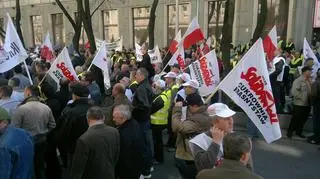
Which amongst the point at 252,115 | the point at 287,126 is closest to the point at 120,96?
the point at 252,115

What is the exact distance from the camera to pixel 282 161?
6.92m

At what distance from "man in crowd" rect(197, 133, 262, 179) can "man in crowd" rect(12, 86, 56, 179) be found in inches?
122

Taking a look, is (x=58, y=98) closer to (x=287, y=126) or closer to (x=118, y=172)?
(x=118, y=172)

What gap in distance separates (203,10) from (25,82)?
50.4ft

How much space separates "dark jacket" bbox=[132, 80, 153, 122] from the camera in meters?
6.09

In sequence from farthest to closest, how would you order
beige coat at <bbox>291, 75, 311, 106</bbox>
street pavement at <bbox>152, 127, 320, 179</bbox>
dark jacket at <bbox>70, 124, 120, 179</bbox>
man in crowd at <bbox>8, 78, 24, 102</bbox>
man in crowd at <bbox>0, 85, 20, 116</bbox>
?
beige coat at <bbox>291, 75, 311, 106</bbox>
street pavement at <bbox>152, 127, 320, 179</bbox>
man in crowd at <bbox>8, 78, 24, 102</bbox>
man in crowd at <bbox>0, 85, 20, 116</bbox>
dark jacket at <bbox>70, 124, 120, 179</bbox>

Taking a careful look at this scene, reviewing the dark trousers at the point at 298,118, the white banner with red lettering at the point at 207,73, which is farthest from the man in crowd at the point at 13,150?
the dark trousers at the point at 298,118

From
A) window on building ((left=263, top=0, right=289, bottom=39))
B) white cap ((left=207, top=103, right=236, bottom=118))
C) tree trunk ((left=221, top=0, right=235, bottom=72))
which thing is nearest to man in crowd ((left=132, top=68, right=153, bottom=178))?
white cap ((left=207, top=103, right=236, bottom=118))

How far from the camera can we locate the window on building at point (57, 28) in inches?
1227

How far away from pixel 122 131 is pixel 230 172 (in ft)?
7.23

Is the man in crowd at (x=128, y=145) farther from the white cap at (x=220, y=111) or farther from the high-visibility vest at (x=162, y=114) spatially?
the high-visibility vest at (x=162, y=114)

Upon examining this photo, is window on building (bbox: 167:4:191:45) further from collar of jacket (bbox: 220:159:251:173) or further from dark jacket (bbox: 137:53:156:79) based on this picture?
collar of jacket (bbox: 220:159:251:173)

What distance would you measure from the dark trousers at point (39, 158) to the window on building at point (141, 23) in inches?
806

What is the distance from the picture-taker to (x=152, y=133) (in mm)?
6801
